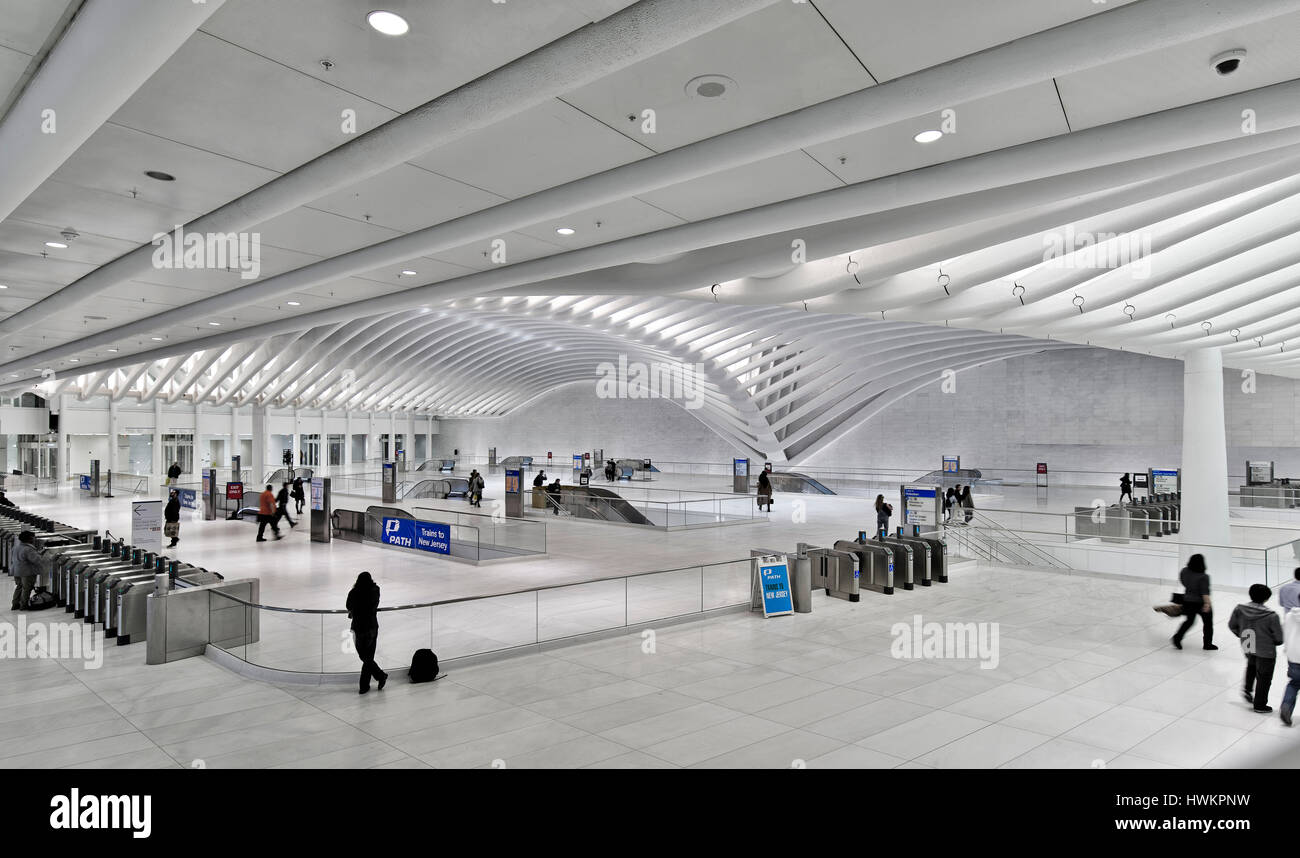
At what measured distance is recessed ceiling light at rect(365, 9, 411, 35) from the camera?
182 inches

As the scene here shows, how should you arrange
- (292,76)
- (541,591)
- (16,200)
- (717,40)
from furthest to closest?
1. (541,591)
2. (16,200)
3. (292,76)
4. (717,40)

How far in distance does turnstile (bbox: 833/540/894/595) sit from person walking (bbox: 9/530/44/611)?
13.2 meters

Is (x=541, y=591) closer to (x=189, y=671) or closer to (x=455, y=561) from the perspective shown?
(x=189, y=671)

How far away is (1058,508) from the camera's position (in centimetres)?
2759

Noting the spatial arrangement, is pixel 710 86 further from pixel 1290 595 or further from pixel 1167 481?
pixel 1167 481

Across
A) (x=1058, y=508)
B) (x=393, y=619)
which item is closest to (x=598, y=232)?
(x=393, y=619)

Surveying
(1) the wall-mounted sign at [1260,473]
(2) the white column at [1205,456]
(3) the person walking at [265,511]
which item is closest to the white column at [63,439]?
(3) the person walking at [265,511]

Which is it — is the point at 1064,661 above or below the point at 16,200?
below

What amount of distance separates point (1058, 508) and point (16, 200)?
1178 inches

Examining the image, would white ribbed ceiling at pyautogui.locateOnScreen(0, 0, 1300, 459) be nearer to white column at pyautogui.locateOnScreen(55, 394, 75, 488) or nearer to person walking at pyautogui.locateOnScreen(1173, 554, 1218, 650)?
person walking at pyautogui.locateOnScreen(1173, 554, 1218, 650)

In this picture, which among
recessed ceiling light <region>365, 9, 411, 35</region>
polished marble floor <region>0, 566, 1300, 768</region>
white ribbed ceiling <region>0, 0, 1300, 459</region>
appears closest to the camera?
recessed ceiling light <region>365, 9, 411, 35</region>

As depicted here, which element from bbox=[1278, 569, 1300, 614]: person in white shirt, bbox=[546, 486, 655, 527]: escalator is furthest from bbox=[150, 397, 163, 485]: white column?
bbox=[1278, 569, 1300, 614]: person in white shirt

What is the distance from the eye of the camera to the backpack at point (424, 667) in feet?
26.1

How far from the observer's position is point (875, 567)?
13.3 meters
